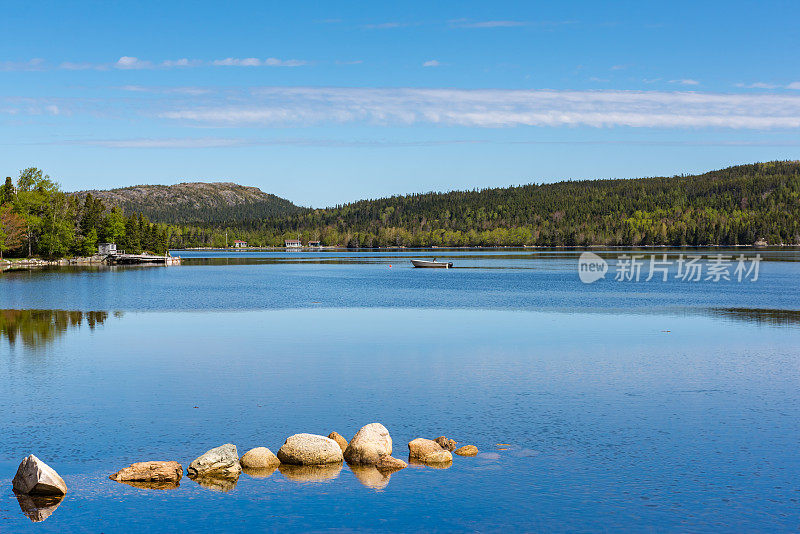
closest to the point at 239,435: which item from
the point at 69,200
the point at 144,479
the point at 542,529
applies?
the point at 144,479

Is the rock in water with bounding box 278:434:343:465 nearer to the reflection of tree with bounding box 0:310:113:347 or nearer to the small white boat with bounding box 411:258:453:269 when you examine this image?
the reflection of tree with bounding box 0:310:113:347

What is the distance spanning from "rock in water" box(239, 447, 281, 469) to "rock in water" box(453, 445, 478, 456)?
528cm

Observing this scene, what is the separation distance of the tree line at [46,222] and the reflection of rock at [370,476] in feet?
465

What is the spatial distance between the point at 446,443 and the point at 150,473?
8.40m

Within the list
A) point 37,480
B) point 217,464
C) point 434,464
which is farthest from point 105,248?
point 434,464

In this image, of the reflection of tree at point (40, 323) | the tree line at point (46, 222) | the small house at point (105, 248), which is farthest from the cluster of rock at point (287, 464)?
the small house at point (105, 248)

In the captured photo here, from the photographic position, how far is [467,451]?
2155cm

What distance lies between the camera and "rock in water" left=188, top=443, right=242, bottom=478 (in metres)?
19.9

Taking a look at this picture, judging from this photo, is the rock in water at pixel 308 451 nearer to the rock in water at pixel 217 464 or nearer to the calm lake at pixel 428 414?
the calm lake at pixel 428 414

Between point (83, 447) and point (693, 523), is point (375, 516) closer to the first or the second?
point (693, 523)

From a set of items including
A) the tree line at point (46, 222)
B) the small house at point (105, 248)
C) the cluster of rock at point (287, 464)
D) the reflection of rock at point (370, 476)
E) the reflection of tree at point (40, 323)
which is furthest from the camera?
the small house at point (105, 248)

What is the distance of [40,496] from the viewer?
18.4 metres

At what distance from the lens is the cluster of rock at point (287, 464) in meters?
18.5

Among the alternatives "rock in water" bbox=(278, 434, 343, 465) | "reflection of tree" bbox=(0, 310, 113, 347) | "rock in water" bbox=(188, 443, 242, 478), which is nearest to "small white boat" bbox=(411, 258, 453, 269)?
"reflection of tree" bbox=(0, 310, 113, 347)
